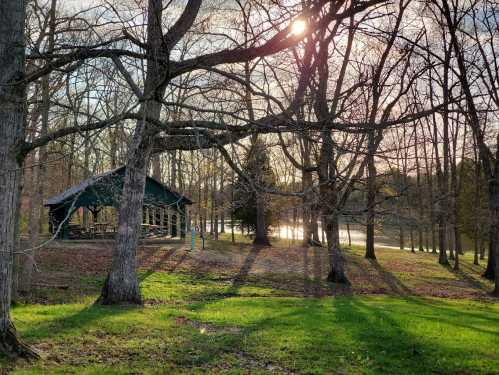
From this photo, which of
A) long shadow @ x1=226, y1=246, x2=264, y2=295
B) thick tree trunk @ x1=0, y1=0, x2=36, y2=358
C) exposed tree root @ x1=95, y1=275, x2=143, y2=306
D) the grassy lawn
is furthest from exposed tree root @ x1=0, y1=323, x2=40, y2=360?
long shadow @ x1=226, y1=246, x2=264, y2=295

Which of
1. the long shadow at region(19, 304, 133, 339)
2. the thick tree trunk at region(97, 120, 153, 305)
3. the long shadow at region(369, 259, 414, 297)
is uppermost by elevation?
the thick tree trunk at region(97, 120, 153, 305)

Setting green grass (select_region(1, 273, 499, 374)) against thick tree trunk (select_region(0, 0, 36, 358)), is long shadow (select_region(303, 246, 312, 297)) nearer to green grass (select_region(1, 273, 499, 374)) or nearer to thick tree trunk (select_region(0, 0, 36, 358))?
green grass (select_region(1, 273, 499, 374))

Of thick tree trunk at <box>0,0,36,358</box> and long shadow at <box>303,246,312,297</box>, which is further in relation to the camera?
long shadow at <box>303,246,312,297</box>

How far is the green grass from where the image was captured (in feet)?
Answer: 23.0

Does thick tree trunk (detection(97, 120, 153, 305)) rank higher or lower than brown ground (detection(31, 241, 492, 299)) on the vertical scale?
higher

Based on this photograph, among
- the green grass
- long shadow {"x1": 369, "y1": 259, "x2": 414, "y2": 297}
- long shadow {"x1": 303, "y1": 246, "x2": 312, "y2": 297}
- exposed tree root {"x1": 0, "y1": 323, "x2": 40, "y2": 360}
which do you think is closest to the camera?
exposed tree root {"x1": 0, "y1": 323, "x2": 40, "y2": 360}

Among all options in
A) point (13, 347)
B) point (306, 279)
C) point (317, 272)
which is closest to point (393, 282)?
point (317, 272)

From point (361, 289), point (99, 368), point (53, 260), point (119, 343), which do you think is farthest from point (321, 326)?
point (53, 260)

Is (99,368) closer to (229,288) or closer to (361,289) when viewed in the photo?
(229,288)

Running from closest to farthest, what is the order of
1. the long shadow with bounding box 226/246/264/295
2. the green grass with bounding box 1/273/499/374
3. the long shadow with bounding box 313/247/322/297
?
1. the green grass with bounding box 1/273/499/374
2. the long shadow with bounding box 226/246/264/295
3. the long shadow with bounding box 313/247/322/297

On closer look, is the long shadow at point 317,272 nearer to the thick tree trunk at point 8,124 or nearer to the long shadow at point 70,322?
the long shadow at point 70,322

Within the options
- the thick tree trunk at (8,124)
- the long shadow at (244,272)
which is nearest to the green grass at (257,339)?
the thick tree trunk at (8,124)

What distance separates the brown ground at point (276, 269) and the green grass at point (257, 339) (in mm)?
5941

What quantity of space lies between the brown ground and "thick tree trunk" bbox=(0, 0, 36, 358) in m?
9.38
